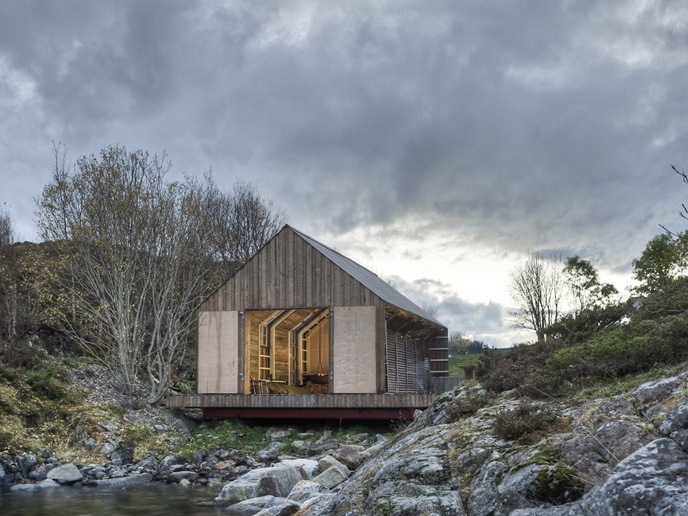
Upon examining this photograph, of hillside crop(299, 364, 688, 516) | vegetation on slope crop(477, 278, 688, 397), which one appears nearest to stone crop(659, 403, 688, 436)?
hillside crop(299, 364, 688, 516)

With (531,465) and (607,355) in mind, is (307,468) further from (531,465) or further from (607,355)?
(531,465)

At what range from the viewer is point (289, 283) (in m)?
21.5

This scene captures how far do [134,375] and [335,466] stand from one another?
13012 millimetres

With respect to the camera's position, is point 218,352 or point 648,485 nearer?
point 648,485

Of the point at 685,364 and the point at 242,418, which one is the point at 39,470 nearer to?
the point at 242,418

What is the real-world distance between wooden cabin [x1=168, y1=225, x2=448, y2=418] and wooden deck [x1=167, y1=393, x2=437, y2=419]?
0.03m

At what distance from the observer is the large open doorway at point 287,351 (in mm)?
22688

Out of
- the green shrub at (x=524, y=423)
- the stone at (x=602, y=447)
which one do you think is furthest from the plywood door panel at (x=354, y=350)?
Result: the stone at (x=602, y=447)

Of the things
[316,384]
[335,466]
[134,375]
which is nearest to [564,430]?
[335,466]

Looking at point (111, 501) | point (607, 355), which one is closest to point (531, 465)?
point (607, 355)

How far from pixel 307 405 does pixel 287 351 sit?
598cm

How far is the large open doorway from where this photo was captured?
22.7 m

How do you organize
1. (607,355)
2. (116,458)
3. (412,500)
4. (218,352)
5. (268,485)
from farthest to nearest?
(218,352) → (116,458) → (268,485) → (607,355) → (412,500)

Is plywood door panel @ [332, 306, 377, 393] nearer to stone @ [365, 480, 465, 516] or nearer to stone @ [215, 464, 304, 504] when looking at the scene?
stone @ [215, 464, 304, 504]
